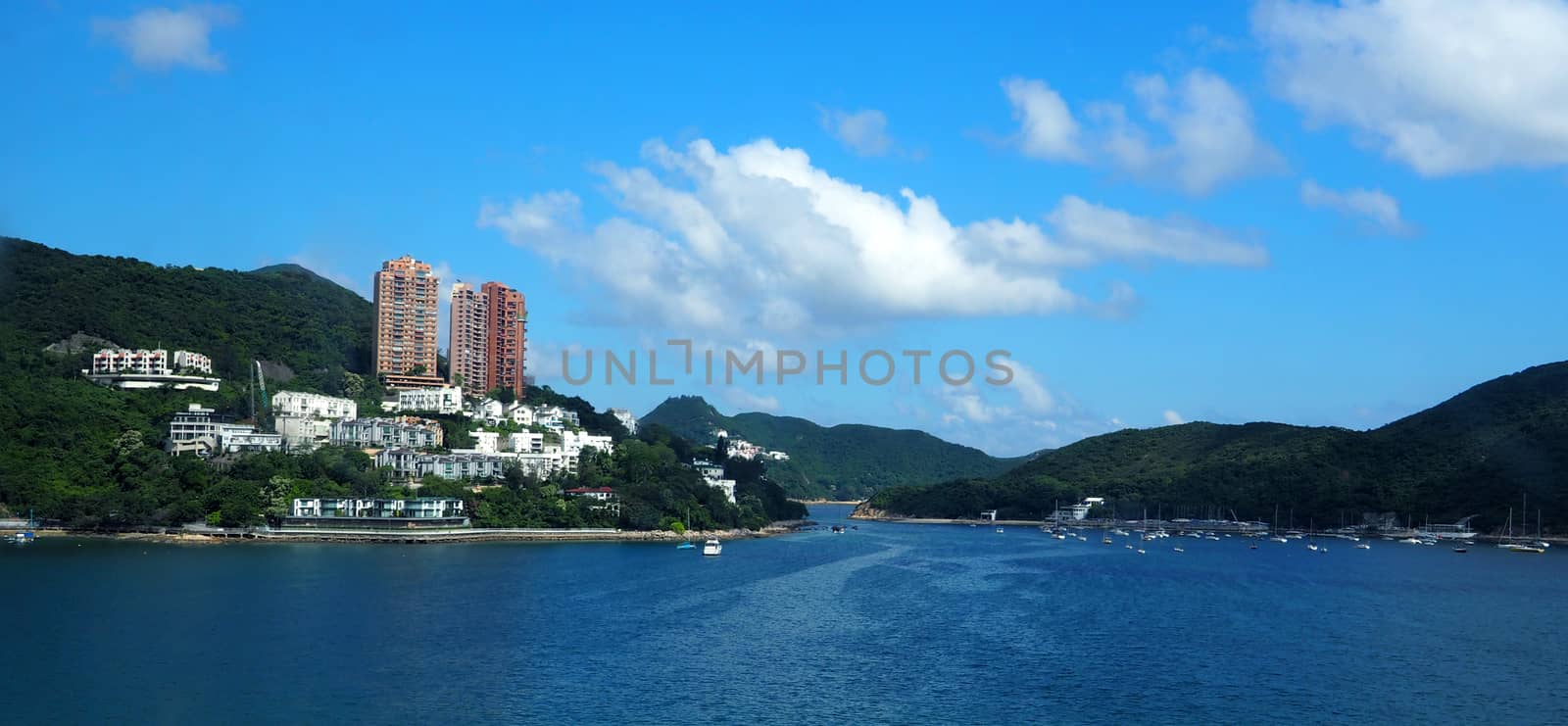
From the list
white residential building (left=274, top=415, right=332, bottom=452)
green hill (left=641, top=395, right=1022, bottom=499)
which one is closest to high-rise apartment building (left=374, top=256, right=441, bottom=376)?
white residential building (left=274, top=415, right=332, bottom=452)

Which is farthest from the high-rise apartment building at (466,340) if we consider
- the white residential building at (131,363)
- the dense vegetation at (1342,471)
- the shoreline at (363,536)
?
the dense vegetation at (1342,471)

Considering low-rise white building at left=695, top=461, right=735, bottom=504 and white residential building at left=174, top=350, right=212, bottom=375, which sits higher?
white residential building at left=174, top=350, right=212, bottom=375

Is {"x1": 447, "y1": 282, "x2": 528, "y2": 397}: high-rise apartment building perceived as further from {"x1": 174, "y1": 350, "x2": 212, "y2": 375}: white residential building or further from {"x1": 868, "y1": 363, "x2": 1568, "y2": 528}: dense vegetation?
{"x1": 868, "y1": 363, "x2": 1568, "y2": 528}: dense vegetation

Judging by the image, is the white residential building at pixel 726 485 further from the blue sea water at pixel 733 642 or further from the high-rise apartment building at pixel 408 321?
the blue sea water at pixel 733 642

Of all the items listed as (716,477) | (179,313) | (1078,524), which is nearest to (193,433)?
(179,313)

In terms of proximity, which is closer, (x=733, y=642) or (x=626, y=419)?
(x=733, y=642)

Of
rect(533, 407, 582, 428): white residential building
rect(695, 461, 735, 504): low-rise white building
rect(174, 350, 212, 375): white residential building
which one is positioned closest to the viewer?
rect(174, 350, 212, 375): white residential building

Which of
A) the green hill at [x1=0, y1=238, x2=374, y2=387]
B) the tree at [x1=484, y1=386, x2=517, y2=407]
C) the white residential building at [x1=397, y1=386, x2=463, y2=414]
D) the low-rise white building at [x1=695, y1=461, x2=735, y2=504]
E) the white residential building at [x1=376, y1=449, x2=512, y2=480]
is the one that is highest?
the green hill at [x1=0, y1=238, x2=374, y2=387]

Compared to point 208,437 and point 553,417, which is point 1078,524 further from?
point 208,437
